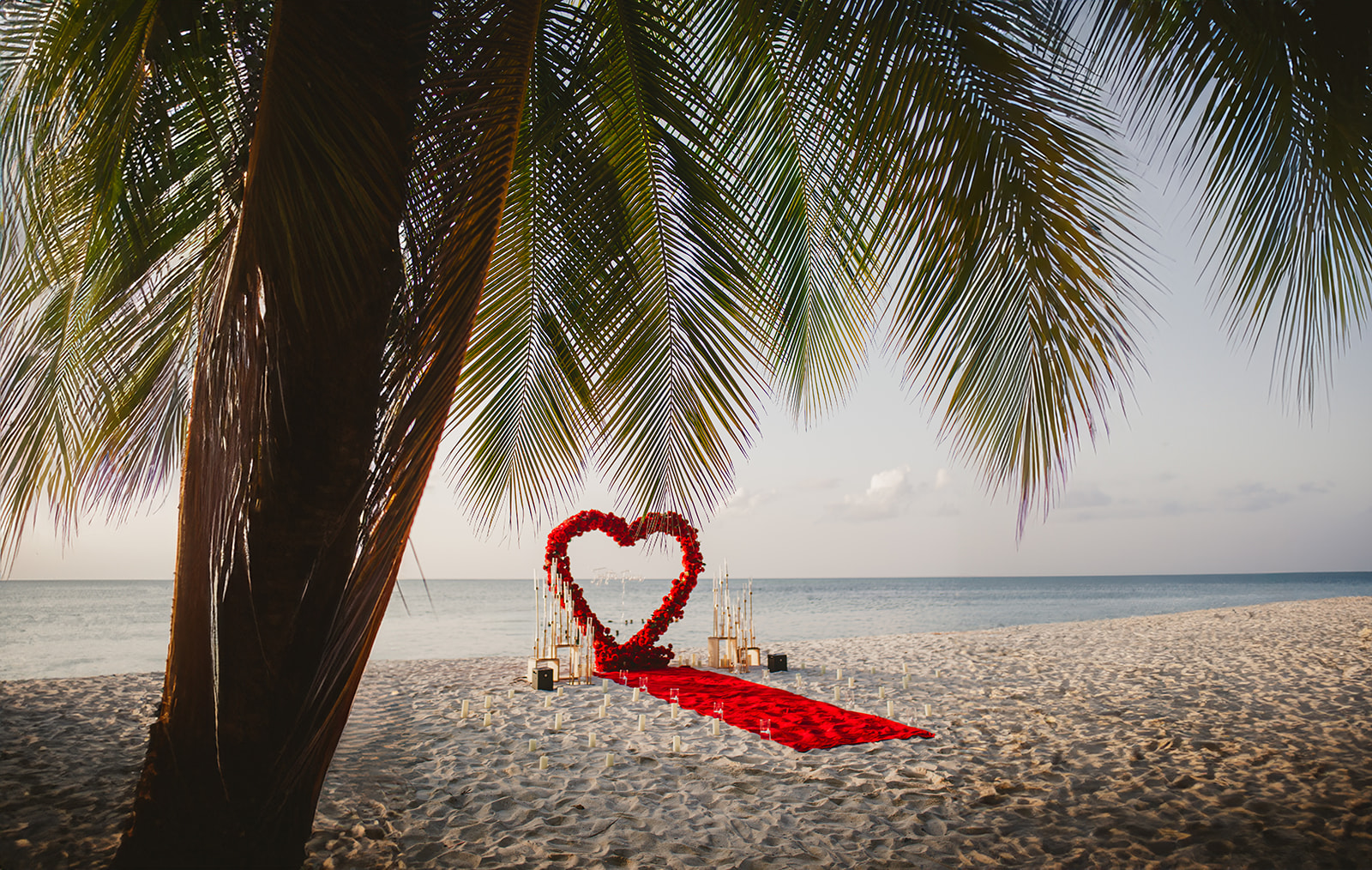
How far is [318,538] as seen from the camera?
174 centimetres

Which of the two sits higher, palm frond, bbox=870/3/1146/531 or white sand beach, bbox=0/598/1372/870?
palm frond, bbox=870/3/1146/531

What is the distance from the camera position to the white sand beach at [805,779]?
2.77 metres

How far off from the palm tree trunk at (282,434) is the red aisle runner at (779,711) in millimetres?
3144

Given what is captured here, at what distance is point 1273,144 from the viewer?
1.87 metres

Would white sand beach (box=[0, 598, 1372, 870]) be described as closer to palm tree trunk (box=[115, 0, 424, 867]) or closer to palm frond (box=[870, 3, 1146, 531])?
palm tree trunk (box=[115, 0, 424, 867])

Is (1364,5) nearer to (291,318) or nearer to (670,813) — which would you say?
(291,318)

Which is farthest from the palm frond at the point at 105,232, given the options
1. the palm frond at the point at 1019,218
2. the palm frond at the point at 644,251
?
the palm frond at the point at 1019,218

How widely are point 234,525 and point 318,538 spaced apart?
19 cm

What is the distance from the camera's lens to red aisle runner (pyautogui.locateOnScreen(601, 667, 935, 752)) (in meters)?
4.46

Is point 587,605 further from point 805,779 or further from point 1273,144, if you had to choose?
point 1273,144

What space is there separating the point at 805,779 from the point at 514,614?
65.8ft

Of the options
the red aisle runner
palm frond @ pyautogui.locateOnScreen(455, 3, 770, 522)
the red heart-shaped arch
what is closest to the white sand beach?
the red aisle runner

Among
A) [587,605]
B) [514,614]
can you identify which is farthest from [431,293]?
[514,614]

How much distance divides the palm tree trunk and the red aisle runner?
3144 millimetres
